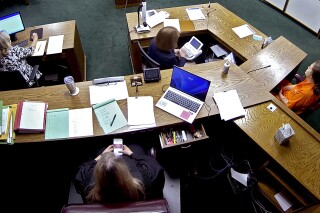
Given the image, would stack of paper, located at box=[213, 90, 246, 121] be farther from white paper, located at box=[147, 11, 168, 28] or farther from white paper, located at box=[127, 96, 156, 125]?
white paper, located at box=[147, 11, 168, 28]

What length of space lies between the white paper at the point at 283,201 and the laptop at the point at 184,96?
959mm

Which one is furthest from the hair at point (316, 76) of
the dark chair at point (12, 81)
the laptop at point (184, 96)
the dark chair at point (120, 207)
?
the dark chair at point (12, 81)

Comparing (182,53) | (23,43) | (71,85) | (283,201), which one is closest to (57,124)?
(71,85)

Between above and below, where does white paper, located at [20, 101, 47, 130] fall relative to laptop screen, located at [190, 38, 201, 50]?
below

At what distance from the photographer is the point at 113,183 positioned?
1.46m

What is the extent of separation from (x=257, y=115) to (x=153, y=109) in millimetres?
894

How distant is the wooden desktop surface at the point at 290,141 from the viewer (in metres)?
1.96

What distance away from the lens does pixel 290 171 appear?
1.97m

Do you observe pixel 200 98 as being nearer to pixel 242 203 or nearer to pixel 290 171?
pixel 290 171

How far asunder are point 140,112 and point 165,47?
792 millimetres

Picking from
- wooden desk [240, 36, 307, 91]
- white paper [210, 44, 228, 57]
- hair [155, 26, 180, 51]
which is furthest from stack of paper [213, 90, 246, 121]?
white paper [210, 44, 228, 57]

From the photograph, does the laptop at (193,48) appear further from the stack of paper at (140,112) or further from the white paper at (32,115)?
the white paper at (32,115)

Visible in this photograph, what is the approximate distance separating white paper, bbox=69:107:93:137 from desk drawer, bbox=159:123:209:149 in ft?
1.90

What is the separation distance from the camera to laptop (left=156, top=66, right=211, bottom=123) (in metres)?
2.18
